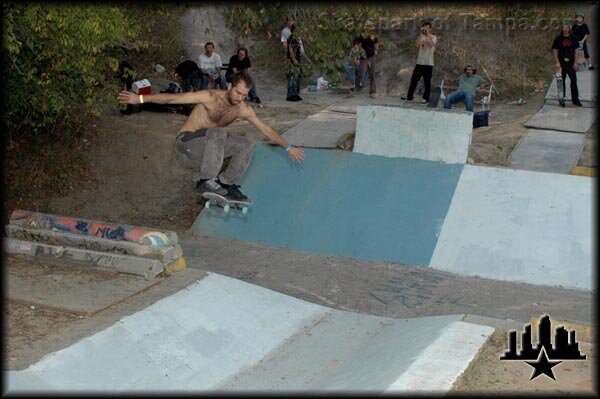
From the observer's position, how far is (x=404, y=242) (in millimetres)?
12820

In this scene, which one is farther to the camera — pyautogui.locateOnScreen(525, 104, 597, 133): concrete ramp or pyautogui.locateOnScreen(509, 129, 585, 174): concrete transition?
pyautogui.locateOnScreen(525, 104, 597, 133): concrete ramp

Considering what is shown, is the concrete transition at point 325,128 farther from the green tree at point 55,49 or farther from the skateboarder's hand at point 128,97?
the skateboarder's hand at point 128,97

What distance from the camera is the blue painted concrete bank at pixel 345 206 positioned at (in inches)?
511

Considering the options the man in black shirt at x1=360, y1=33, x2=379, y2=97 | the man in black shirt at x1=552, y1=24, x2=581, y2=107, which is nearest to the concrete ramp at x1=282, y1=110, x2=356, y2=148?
the man in black shirt at x1=360, y1=33, x2=379, y2=97

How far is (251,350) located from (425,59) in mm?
10893

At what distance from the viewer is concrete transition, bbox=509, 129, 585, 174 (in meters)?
13.9

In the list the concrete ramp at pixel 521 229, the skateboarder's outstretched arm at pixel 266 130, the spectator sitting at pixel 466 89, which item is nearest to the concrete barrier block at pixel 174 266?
the skateboarder's outstretched arm at pixel 266 130

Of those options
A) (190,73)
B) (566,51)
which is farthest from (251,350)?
(566,51)

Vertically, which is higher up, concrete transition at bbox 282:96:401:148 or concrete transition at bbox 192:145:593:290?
concrete transition at bbox 282:96:401:148

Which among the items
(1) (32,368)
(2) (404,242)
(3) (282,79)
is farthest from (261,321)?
(3) (282,79)

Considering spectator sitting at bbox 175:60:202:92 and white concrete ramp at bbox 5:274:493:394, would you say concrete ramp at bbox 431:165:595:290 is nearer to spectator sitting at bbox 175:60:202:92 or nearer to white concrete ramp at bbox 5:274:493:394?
white concrete ramp at bbox 5:274:493:394

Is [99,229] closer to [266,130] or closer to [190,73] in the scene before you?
[266,130]

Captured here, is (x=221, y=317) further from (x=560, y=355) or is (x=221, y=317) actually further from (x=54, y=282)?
(x=560, y=355)

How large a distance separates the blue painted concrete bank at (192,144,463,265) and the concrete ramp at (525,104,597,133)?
3.51m
